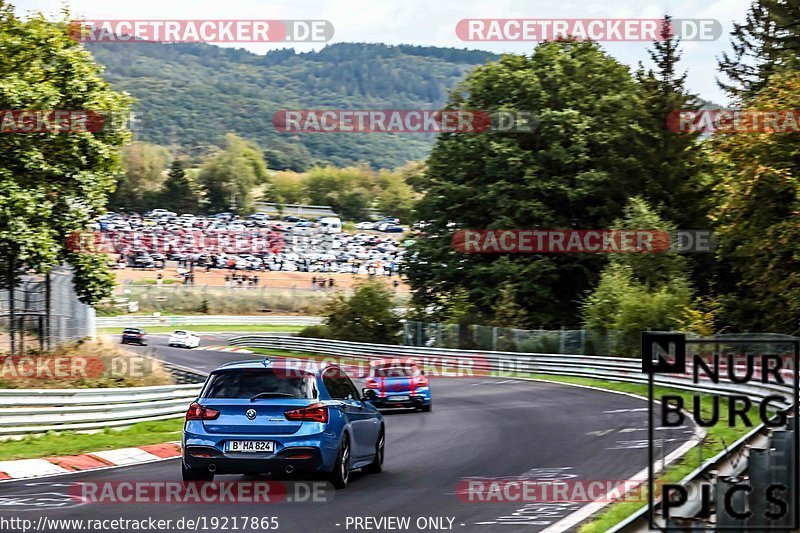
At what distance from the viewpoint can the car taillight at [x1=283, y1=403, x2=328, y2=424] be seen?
12336mm

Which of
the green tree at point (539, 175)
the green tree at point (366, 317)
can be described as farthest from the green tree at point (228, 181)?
the green tree at point (539, 175)

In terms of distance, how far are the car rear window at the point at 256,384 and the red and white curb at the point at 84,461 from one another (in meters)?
3.51

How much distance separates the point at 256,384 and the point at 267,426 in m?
0.63

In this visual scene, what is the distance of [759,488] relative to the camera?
25.5ft

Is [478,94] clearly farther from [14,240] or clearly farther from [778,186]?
[14,240]

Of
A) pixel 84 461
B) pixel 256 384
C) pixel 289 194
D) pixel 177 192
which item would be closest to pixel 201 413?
pixel 256 384

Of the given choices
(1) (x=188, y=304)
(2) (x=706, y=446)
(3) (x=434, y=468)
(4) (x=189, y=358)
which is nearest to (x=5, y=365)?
(3) (x=434, y=468)

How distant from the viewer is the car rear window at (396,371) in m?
27.4

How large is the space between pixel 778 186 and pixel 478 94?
22605 mm

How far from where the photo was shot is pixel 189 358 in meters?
58.4
